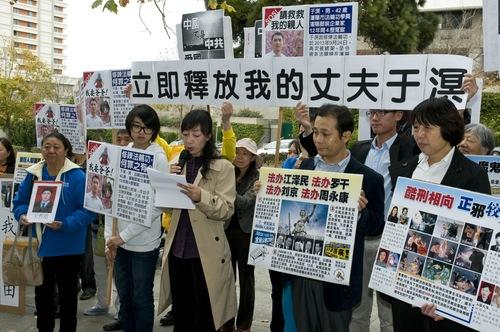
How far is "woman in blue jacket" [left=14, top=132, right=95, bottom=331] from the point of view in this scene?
4023 millimetres

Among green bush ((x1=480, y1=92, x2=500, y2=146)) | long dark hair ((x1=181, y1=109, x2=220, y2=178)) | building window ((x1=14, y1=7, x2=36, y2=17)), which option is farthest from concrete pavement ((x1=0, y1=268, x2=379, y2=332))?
building window ((x1=14, y1=7, x2=36, y2=17))

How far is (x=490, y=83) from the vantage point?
2203 centimetres

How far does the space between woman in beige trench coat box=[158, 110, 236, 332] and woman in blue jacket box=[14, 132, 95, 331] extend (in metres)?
0.79

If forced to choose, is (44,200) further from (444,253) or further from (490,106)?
(490,106)

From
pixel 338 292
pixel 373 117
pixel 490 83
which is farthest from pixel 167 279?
pixel 490 83

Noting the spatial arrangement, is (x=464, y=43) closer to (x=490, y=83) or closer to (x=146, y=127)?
(x=490, y=83)

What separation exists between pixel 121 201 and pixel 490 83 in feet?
70.8

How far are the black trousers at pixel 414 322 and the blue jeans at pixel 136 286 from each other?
1.89 meters

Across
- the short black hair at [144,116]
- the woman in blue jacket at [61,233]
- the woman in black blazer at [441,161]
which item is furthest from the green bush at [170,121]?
the woman in black blazer at [441,161]

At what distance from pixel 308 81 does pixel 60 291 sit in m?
2.50

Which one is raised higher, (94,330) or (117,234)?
(117,234)

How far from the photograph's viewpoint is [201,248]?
363cm

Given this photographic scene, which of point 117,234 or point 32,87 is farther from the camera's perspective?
point 32,87

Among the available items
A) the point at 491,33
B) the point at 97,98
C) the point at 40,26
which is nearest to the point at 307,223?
the point at 491,33
